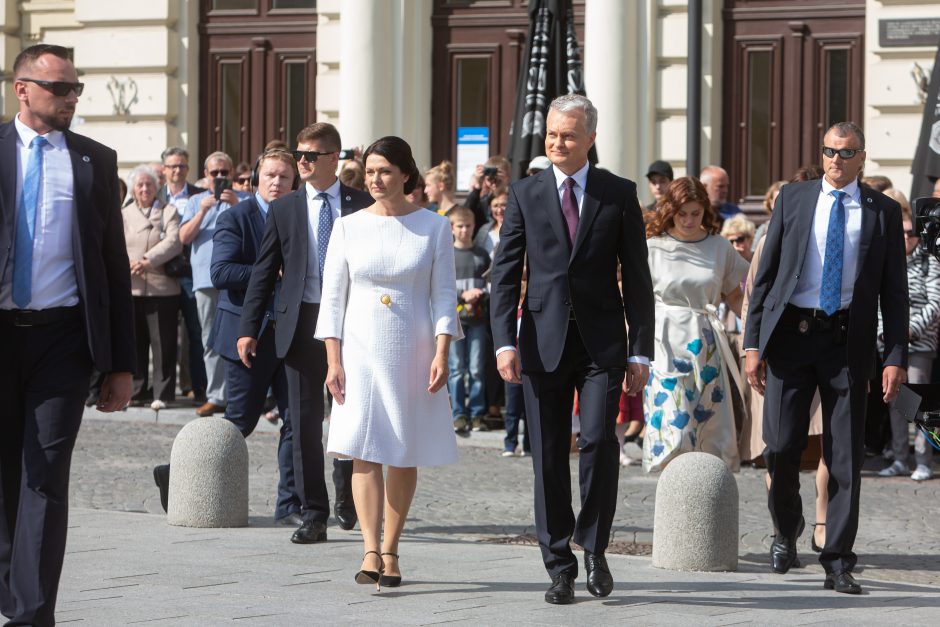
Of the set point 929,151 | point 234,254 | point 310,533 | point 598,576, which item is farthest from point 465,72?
point 598,576

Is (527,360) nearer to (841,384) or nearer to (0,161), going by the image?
(841,384)

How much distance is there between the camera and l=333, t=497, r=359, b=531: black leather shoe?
30.3 feet

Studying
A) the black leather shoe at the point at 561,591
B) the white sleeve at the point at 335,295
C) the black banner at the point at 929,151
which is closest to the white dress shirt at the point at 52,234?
the white sleeve at the point at 335,295

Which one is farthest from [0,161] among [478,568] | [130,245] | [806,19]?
[806,19]

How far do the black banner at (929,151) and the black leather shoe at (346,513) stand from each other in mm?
5538

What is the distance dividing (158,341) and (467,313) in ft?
9.80

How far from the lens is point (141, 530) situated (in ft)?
29.5

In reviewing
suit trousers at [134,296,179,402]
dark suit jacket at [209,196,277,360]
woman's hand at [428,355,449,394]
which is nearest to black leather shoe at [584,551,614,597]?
woman's hand at [428,355,449,394]

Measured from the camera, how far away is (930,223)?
277 inches

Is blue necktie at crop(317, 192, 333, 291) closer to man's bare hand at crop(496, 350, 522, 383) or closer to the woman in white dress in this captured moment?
the woman in white dress

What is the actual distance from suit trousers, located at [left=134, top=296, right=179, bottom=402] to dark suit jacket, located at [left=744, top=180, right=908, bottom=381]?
7964mm

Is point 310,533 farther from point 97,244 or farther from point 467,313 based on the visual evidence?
point 467,313

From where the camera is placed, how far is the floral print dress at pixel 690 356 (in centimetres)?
1044

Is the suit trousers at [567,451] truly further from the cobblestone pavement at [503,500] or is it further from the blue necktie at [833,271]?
the cobblestone pavement at [503,500]
